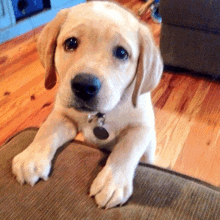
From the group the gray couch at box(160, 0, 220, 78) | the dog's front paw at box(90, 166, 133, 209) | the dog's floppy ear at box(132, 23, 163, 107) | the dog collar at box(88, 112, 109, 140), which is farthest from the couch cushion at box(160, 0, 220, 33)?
the dog's front paw at box(90, 166, 133, 209)

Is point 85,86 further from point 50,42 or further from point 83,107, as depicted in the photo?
point 50,42

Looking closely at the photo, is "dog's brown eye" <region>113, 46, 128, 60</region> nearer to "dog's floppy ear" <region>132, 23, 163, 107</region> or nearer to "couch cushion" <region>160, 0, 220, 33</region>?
"dog's floppy ear" <region>132, 23, 163, 107</region>

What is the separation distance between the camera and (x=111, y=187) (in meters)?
0.82

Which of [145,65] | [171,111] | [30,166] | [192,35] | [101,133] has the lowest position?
[171,111]

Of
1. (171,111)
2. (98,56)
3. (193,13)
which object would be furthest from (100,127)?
(193,13)

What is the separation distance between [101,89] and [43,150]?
282 millimetres

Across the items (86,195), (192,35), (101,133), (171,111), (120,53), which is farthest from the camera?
(192,35)

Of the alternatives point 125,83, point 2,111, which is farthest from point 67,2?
point 125,83

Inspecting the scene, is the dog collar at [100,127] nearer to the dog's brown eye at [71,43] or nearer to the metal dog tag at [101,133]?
the metal dog tag at [101,133]

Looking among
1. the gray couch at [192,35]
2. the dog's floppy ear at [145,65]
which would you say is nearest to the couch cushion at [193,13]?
the gray couch at [192,35]

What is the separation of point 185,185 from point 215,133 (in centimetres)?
113

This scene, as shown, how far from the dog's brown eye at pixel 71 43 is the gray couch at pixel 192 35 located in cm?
138

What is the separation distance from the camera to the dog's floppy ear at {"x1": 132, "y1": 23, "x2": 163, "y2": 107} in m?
1.03

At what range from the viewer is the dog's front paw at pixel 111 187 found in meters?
0.76
